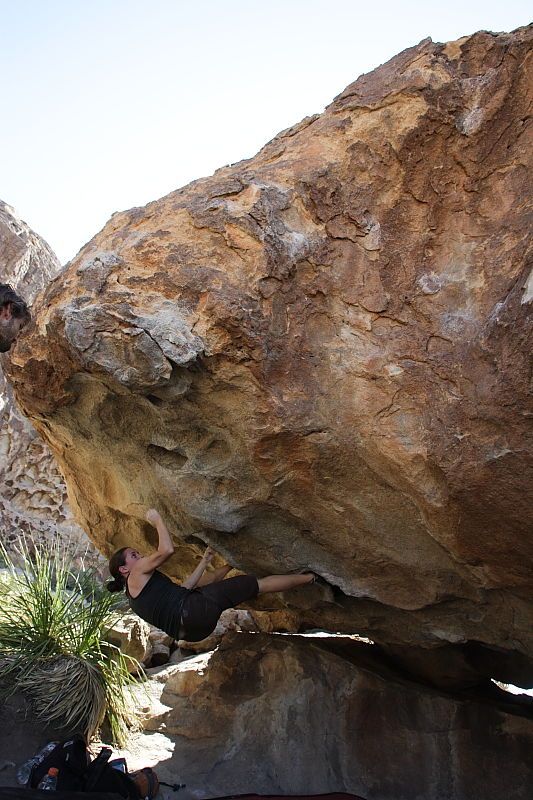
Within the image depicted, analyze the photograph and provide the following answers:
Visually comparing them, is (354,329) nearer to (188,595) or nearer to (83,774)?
(188,595)

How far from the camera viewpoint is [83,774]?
3965 millimetres

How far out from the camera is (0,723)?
462 cm

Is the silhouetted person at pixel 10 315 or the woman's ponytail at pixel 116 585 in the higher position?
the silhouetted person at pixel 10 315

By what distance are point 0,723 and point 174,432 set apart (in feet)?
8.11

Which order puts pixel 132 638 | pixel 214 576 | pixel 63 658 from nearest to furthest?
pixel 214 576, pixel 63 658, pixel 132 638

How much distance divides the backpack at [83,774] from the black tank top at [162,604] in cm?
79

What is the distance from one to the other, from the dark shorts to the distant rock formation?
4.73 metres

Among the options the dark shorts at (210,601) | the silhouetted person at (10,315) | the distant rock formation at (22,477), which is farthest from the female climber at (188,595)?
the distant rock formation at (22,477)

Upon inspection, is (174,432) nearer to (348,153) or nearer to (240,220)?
(240,220)

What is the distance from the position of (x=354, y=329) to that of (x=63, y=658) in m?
3.33

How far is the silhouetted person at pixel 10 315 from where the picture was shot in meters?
3.75

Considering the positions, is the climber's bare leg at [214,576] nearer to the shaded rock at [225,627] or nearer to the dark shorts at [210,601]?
the dark shorts at [210,601]

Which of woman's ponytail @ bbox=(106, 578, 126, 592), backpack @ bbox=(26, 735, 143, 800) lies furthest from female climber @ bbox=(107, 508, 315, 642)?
backpack @ bbox=(26, 735, 143, 800)

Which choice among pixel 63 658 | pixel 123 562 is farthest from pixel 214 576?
pixel 63 658
